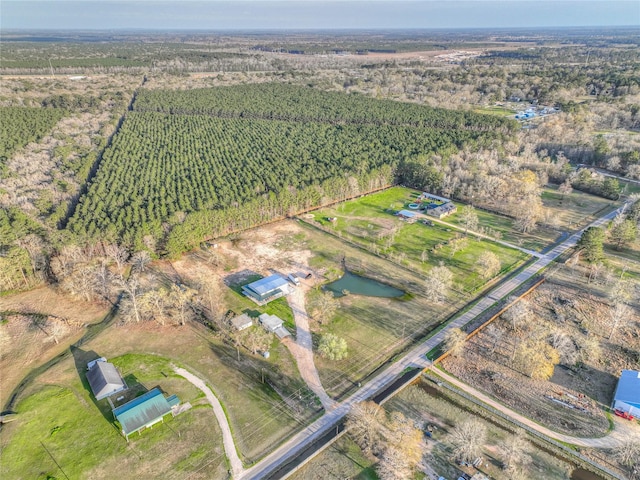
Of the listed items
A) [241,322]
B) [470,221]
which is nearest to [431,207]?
[470,221]

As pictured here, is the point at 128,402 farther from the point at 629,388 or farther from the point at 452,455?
the point at 629,388

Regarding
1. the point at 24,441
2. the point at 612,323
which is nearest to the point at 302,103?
the point at 612,323

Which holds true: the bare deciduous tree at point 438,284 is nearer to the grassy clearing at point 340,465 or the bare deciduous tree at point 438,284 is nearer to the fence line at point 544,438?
the fence line at point 544,438

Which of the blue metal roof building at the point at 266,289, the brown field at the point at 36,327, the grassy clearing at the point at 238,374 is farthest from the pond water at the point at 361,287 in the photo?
the brown field at the point at 36,327

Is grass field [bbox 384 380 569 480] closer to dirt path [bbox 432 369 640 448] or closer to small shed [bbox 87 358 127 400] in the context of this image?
dirt path [bbox 432 369 640 448]

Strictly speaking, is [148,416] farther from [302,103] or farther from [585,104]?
[585,104]

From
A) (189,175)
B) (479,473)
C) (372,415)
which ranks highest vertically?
(189,175)

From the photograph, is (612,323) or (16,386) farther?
(612,323)
